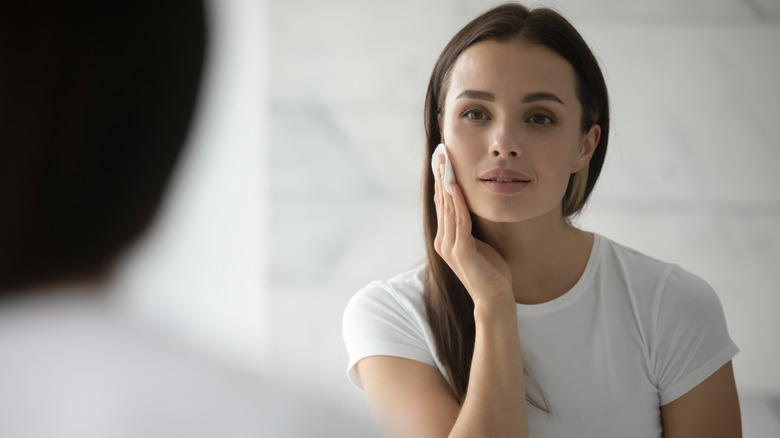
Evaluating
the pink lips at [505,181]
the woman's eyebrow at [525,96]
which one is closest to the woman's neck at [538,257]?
the pink lips at [505,181]

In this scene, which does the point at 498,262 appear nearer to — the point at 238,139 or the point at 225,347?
the point at 225,347

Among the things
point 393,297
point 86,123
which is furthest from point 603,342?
point 86,123

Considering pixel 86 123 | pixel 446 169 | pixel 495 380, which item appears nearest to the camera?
pixel 86 123

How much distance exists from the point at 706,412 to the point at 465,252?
17.6 inches

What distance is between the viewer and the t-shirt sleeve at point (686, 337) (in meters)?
1.15

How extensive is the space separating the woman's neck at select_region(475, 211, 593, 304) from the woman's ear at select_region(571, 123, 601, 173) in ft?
0.29

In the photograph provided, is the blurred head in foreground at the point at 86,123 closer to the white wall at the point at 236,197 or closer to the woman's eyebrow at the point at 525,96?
the woman's eyebrow at the point at 525,96

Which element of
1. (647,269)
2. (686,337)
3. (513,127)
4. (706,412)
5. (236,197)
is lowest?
(706,412)

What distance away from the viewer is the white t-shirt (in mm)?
1146

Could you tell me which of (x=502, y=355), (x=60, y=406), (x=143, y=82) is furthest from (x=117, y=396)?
(x=502, y=355)

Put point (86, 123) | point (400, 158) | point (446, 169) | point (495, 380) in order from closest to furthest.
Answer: point (86, 123)
point (495, 380)
point (446, 169)
point (400, 158)

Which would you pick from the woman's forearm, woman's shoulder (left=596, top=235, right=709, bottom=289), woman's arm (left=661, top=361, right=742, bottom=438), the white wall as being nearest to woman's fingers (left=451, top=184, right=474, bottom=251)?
the woman's forearm

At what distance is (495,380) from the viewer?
1.05 metres

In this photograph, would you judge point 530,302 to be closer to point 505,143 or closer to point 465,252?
point 465,252
